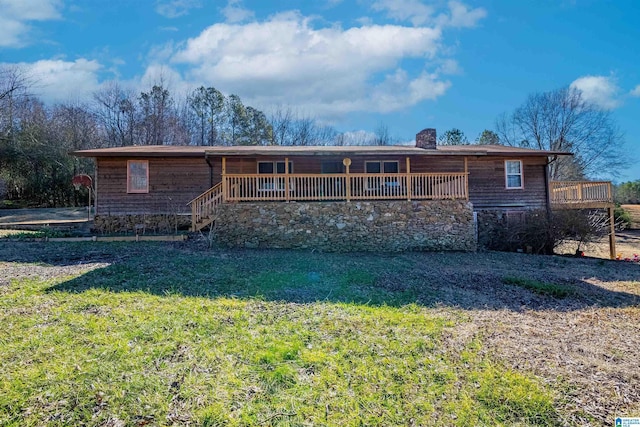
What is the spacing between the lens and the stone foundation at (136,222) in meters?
13.7

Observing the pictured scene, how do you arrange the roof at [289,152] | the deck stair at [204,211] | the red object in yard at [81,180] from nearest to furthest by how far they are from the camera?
the deck stair at [204,211] → the roof at [289,152] → the red object in yard at [81,180]

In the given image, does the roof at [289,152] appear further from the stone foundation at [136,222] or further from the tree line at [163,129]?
the tree line at [163,129]

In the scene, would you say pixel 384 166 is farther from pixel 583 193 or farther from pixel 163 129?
pixel 163 129

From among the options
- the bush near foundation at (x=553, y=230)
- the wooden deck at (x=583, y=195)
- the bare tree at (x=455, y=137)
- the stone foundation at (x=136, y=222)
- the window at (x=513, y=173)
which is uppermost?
the bare tree at (x=455, y=137)

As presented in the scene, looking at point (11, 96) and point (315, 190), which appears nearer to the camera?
point (315, 190)

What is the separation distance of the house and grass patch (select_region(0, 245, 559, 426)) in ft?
18.9

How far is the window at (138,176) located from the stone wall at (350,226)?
5.12 m

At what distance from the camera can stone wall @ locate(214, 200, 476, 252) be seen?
11172mm

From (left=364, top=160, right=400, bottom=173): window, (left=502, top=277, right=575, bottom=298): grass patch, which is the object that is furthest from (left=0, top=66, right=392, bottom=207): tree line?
(left=502, top=277, right=575, bottom=298): grass patch

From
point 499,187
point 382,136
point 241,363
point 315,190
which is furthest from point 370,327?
point 382,136

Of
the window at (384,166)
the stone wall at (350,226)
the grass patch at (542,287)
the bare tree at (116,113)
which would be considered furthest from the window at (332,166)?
the bare tree at (116,113)

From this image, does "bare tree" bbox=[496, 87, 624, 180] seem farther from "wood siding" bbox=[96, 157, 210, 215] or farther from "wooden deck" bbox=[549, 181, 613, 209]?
"wood siding" bbox=[96, 157, 210, 215]

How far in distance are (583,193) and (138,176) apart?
64.8ft

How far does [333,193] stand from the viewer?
39.8 feet
